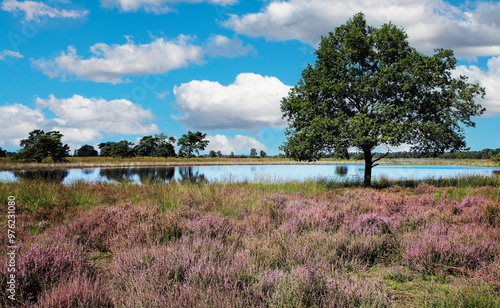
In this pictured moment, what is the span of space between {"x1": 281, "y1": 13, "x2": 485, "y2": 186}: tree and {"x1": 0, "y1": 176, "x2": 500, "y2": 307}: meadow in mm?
8069

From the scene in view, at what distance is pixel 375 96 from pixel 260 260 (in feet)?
49.9

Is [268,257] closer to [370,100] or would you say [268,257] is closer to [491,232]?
[491,232]

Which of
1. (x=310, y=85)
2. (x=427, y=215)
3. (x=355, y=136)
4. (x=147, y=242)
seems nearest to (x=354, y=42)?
(x=310, y=85)

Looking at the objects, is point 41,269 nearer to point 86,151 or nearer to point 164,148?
point 164,148

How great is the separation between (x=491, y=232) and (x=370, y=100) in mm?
12762

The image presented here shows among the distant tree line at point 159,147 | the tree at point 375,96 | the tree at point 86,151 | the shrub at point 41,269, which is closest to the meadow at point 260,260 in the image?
the shrub at point 41,269

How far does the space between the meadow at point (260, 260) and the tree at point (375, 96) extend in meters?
8.07

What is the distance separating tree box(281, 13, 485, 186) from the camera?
15.2 meters

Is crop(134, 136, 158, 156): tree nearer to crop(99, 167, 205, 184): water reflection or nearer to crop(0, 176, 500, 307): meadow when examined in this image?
crop(99, 167, 205, 184): water reflection

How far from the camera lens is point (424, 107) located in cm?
1678

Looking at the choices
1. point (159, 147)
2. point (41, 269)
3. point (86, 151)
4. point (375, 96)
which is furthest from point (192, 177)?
point (86, 151)

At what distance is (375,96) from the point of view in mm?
16547

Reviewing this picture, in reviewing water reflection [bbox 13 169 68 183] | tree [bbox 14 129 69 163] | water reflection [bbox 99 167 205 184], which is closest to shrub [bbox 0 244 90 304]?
water reflection [bbox 99 167 205 184]

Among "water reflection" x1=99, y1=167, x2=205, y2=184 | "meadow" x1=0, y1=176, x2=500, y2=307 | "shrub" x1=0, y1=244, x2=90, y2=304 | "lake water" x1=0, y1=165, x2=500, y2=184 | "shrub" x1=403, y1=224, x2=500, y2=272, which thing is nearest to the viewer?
"meadow" x1=0, y1=176, x2=500, y2=307
